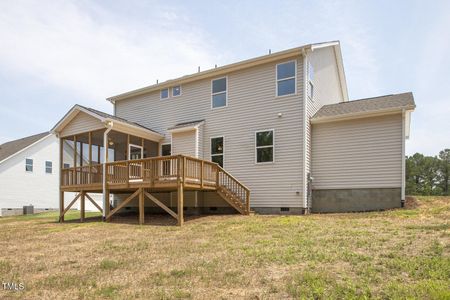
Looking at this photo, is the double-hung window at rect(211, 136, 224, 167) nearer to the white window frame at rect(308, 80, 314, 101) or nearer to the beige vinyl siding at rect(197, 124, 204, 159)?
the beige vinyl siding at rect(197, 124, 204, 159)

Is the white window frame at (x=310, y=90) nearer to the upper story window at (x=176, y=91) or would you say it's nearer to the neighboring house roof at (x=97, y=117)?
the upper story window at (x=176, y=91)

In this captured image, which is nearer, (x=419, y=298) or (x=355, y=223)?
(x=419, y=298)

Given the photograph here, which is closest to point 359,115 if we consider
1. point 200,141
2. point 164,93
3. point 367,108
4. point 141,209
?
point 367,108

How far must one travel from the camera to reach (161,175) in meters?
11.0

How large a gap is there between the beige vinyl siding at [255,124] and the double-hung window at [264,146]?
200mm

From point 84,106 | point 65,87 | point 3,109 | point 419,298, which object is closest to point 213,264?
point 419,298

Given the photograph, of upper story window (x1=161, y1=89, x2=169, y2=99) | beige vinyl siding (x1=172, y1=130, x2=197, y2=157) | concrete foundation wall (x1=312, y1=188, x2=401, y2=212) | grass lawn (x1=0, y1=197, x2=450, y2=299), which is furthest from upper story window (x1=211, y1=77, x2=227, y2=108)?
grass lawn (x1=0, y1=197, x2=450, y2=299)

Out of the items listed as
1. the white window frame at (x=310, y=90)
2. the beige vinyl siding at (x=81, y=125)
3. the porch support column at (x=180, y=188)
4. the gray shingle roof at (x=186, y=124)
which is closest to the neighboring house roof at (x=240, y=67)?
the white window frame at (x=310, y=90)

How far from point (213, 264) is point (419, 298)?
2.91m

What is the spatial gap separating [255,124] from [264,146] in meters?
1.09

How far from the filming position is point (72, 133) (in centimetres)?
1447

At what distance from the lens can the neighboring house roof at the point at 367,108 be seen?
11570 millimetres

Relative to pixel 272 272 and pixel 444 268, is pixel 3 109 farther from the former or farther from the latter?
pixel 444 268

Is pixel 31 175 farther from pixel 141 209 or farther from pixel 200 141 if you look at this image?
pixel 141 209
